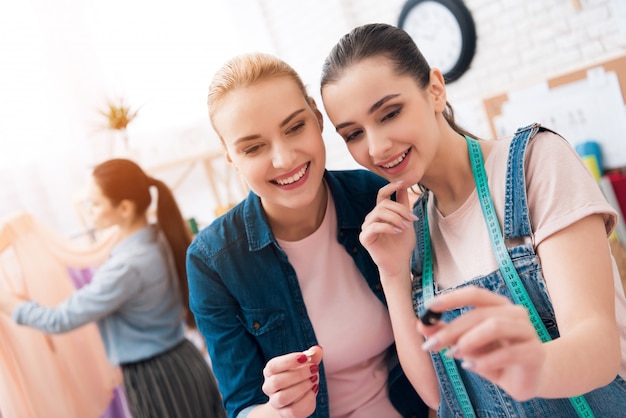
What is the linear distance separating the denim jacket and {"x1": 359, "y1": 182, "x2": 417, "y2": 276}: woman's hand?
147mm

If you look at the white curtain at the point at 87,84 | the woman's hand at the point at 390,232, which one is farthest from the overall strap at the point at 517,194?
the white curtain at the point at 87,84

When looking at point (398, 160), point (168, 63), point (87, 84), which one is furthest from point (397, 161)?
point (168, 63)

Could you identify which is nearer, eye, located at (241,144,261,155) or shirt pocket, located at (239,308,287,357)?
eye, located at (241,144,261,155)

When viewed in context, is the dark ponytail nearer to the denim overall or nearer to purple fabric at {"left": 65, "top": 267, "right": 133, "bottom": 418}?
the denim overall

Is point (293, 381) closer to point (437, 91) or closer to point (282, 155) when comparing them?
point (282, 155)

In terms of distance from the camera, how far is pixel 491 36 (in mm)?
3211

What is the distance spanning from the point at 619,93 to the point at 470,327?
2045 mm

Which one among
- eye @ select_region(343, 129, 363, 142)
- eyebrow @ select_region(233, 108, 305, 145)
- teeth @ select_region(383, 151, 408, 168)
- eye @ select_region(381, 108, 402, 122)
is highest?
eyebrow @ select_region(233, 108, 305, 145)

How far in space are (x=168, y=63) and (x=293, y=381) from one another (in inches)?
126

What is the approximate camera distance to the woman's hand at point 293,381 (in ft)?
3.17

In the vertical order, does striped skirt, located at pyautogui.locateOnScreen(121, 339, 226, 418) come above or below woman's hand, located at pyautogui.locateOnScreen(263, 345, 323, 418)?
below

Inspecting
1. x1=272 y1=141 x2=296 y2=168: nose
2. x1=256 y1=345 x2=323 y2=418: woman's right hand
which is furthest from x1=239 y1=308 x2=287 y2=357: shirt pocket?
x1=272 y1=141 x2=296 y2=168: nose

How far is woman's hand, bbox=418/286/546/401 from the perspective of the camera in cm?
62

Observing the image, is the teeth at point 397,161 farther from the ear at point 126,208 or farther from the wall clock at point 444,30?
the wall clock at point 444,30
